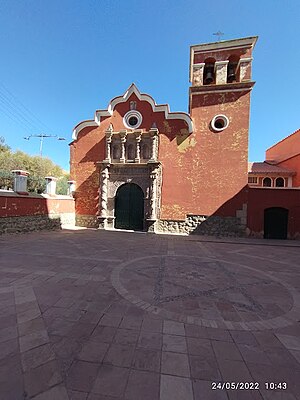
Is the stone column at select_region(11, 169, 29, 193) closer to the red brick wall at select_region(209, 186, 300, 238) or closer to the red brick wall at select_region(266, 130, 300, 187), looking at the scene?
the red brick wall at select_region(209, 186, 300, 238)

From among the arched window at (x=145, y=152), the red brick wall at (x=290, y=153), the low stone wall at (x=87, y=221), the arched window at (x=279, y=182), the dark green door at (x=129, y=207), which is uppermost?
the red brick wall at (x=290, y=153)

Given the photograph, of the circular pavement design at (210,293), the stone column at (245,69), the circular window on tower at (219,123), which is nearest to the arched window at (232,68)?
the stone column at (245,69)

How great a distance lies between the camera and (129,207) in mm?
12773

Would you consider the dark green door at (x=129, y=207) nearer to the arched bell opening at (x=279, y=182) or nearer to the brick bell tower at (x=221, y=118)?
the brick bell tower at (x=221, y=118)

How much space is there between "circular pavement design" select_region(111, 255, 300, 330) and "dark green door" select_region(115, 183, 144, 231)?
689cm

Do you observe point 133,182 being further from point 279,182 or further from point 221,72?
point 279,182

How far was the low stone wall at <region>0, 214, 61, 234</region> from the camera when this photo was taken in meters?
8.80

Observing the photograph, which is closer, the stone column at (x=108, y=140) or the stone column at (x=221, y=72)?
the stone column at (x=221, y=72)

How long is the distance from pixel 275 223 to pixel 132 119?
11.1 meters

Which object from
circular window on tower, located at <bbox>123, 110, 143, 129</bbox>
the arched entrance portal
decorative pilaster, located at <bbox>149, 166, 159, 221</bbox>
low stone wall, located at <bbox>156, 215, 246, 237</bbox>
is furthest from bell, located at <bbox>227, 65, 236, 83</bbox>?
low stone wall, located at <bbox>156, 215, 246, 237</bbox>

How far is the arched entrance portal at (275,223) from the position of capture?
1122cm

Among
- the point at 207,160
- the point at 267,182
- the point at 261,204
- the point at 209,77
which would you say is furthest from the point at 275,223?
the point at 209,77

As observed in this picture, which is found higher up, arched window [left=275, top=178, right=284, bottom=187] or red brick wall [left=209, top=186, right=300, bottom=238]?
arched window [left=275, top=178, right=284, bottom=187]

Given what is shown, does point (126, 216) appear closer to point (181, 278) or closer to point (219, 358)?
point (181, 278)
